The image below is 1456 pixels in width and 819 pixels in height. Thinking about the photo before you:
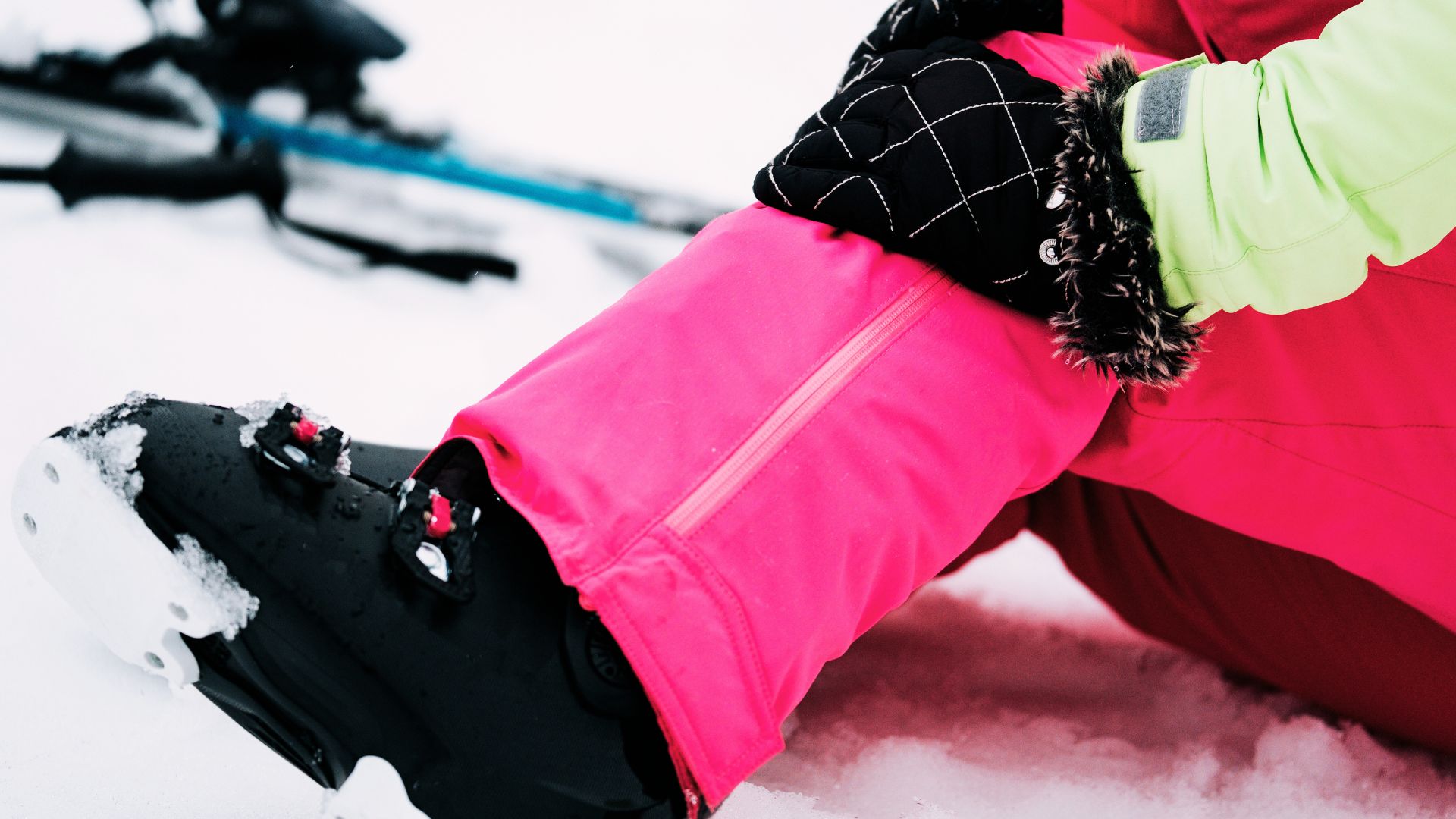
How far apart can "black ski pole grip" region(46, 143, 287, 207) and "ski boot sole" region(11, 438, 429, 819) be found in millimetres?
843

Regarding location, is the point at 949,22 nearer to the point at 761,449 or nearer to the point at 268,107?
the point at 761,449

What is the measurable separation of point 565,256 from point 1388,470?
870 millimetres

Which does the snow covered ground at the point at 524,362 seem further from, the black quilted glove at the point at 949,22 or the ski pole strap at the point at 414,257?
the black quilted glove at the point at 949,22

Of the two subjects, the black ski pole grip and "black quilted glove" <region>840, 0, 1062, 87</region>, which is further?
the black ski pole grip

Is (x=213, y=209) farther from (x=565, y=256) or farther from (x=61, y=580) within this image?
(x=61, y=580)

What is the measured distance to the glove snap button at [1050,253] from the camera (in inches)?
19.2

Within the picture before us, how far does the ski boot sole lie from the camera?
43cm

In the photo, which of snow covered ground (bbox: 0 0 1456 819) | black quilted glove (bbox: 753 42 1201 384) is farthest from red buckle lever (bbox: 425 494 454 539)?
black quilted glove (bbox: 753 42 1201 384)

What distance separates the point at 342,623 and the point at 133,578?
3.5 inches

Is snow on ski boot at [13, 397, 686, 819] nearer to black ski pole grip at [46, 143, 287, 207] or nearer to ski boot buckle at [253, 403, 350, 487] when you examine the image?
ski boot buckle at [253, 403, 350, 487]

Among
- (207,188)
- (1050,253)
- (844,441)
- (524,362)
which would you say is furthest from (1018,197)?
(207,188)

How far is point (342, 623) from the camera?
0.43 m

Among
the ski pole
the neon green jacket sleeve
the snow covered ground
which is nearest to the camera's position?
the neon green jacket sleeve

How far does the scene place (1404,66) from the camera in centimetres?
42
